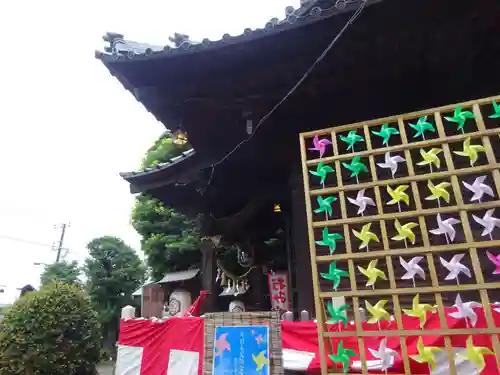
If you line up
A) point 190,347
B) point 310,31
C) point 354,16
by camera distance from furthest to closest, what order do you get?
1. point 190,347
2. point 310,31
3. point 354,16

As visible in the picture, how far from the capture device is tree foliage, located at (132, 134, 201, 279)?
13.6 meters

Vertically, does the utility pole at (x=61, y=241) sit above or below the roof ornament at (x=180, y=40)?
above

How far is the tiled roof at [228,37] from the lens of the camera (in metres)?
2.85

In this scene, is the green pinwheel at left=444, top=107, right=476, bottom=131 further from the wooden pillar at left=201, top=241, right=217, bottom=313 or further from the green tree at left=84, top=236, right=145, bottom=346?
the green tree at left=84, top=236, right=145, bottom=346

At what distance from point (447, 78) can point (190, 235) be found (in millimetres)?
11791

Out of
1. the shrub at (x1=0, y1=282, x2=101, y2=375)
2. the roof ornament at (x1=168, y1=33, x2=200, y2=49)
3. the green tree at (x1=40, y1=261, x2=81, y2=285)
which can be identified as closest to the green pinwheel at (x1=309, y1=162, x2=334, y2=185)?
the roof ornament at (x1=168, y1=33, x2=200, y2=49)

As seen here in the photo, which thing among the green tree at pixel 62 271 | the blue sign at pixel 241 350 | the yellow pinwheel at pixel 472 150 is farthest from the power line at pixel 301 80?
the green tree at pixel 62 271

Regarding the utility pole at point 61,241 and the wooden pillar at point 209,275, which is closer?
the wooden pillar at point 209,275

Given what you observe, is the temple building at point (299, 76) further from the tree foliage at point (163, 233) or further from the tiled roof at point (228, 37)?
the tree foliage at point (163, 233)

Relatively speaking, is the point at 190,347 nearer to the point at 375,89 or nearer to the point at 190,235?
the point at 375,89

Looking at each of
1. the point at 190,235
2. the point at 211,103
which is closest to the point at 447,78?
the point at 211,103

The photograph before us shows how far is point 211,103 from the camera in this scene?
12.6 feet

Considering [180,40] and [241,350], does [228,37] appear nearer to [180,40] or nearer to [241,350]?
[180,40]

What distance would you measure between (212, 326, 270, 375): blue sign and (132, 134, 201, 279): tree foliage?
9945 mm
